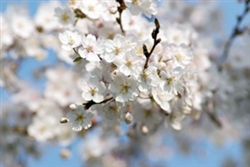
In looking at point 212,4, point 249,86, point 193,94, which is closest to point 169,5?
point 212,4

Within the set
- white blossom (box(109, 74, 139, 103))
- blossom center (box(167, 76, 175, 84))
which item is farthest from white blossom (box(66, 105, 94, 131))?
blossom center (box(167, 76, 175, 84))

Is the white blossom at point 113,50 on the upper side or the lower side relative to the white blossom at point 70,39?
upper

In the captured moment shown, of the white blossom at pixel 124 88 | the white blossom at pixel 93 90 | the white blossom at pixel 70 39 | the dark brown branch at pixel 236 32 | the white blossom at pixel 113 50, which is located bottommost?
the dark brown branch at pixel 236 32

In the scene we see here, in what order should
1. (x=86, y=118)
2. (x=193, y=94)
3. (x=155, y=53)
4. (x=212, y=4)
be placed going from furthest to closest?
1. (x=212, y=4)
2. (x=193, y=94)
3. (x=155, y=53)
4. (x=86, y=118)

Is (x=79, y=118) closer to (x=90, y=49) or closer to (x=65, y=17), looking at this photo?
(x=90, y=49)

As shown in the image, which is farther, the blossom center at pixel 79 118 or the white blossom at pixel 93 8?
the white blossom at pixel 93 8

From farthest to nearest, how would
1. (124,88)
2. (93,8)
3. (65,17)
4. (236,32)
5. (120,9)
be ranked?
1. (236,32)
2. (65,17)
3. (93,8)
4. (120,9)
5. (124,88)

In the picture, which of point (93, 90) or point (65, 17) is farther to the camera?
point (65, 17)

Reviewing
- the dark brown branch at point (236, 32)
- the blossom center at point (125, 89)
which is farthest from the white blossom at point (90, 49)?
the dark brown branch at point (236, 32)

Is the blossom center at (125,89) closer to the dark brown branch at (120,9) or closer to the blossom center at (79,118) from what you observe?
the blossom center at (79,118)

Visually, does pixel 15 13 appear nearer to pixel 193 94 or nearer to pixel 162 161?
pixel 193 94

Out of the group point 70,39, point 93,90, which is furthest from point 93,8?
point 93,90
